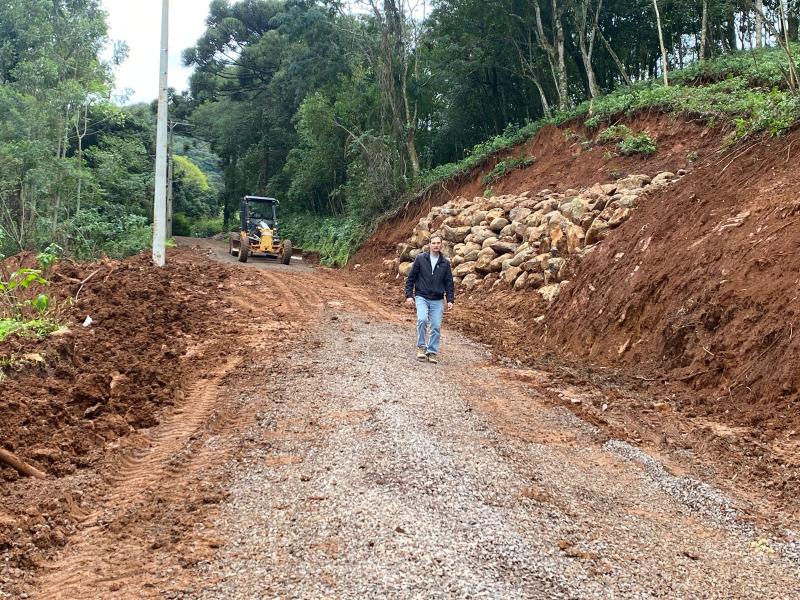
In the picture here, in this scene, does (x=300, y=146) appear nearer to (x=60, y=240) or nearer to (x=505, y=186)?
(x=60, y=240)

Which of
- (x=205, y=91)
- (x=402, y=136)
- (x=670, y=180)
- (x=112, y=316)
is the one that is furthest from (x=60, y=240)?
(x=205, y=91)

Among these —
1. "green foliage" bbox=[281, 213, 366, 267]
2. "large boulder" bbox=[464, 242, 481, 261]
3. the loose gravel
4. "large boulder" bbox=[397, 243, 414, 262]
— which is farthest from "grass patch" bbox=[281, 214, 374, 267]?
the loose gravel

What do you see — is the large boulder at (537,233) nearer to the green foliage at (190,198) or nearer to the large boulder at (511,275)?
the large boulder at (511,275)

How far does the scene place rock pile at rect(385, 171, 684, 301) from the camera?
1264 centimetres

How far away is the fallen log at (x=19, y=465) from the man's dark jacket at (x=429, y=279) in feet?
17.4

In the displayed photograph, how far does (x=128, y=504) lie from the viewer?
14.7 feet

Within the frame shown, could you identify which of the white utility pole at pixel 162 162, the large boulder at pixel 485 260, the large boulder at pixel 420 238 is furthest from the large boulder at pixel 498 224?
the white utility pole at pixel 162 162

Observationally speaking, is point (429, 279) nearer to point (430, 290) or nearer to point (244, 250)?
point (430, 290)

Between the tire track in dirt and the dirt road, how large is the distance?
15mm

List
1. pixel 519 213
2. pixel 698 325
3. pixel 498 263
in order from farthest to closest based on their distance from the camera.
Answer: pixel 519 213 → pixel 498 263 → pixel 698 325

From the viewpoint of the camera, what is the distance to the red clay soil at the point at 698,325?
20.0 ft

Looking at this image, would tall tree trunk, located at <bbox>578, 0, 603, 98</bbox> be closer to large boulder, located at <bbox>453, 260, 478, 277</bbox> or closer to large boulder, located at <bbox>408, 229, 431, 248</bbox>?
large boulder, located at <bbox>408, 229, 431, 248</bbox>

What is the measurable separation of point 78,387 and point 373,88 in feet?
79.2

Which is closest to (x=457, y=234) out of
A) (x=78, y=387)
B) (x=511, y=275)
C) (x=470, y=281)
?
(x=470, y=281)
